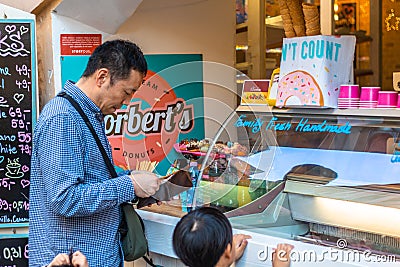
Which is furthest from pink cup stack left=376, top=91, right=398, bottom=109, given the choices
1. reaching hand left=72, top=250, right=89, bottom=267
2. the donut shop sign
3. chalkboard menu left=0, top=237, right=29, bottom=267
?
chalkboard menu left=0, top=237, right=29, bottom=267

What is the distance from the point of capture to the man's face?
8.45 feet

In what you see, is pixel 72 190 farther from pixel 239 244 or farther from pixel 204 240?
pixel 239 244

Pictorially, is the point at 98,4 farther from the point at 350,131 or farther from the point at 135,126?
the point at 350,131

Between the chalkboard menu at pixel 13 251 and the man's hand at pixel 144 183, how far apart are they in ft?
5.33

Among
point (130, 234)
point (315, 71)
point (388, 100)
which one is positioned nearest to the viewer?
point (130, 234)

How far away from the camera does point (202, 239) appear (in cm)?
209

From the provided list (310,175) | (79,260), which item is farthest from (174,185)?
(79,260)

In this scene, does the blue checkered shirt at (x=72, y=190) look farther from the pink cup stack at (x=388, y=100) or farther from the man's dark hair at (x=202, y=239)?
the pink cup stack at (x=388, y=100)

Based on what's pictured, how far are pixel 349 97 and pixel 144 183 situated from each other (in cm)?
108

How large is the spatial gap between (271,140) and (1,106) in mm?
1733

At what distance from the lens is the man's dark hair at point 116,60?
8.39 ft

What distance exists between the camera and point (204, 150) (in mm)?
3400

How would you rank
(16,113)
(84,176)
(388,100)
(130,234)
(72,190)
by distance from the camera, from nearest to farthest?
(72,190) → (84,176) → (130,234) → (388,100) → (16,113)

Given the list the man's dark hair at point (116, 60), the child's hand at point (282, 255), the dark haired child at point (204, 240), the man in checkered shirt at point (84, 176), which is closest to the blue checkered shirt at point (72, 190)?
the man in checkered shirt at point (84, 176)
